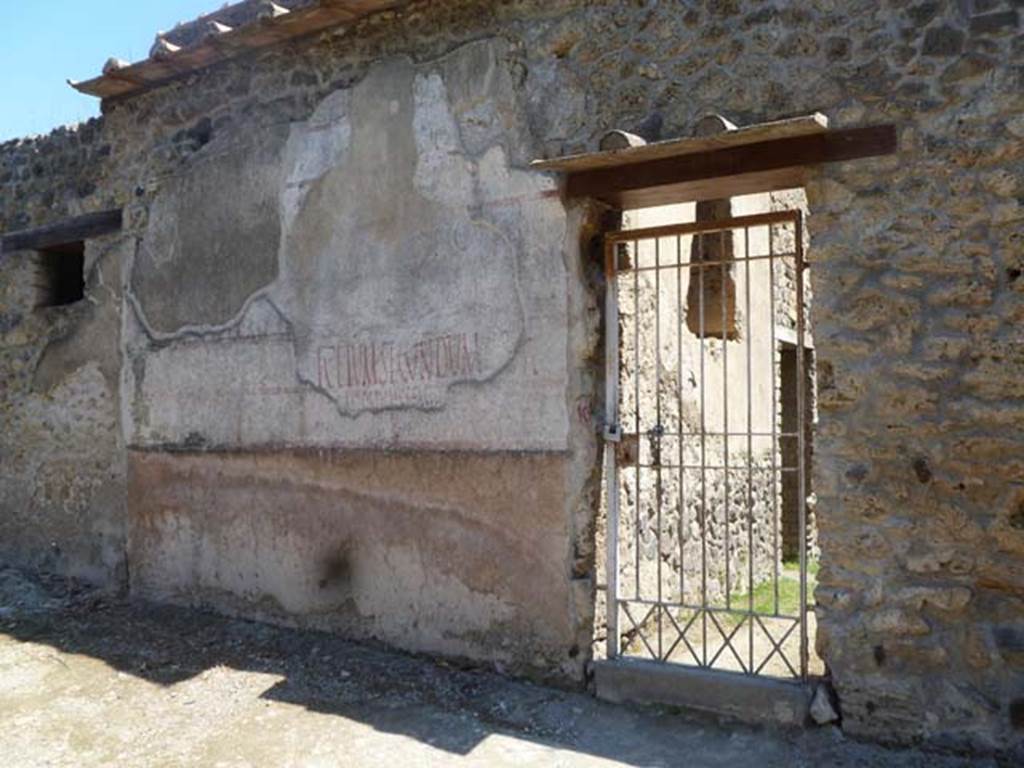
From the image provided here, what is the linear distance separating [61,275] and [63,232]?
1.88ft

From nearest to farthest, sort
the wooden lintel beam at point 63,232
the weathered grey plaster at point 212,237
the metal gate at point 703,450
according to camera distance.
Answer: the metal gate at point 703,450 < the weathered grey plaster at point 212,237 < the wooden lintel beam at point 63,232

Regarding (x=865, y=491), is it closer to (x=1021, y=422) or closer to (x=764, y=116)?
(x=1021, y=422)

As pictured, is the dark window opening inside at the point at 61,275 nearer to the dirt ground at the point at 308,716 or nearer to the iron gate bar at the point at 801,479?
the dirt ground at the point at 308,716

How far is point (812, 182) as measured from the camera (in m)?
4.25

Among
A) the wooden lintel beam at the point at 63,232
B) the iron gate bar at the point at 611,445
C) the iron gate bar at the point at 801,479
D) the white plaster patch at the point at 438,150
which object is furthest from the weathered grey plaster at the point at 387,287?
the iron gate bar at the point at 801,479

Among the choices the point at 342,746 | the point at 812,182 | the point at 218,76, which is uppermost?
the point at 218,76

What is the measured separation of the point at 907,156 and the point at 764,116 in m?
0.66

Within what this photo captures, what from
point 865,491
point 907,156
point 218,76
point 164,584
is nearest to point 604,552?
point 865,491

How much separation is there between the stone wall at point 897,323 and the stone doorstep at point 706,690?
207mm

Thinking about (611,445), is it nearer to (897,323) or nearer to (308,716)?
(897,323)

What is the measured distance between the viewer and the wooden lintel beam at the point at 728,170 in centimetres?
416

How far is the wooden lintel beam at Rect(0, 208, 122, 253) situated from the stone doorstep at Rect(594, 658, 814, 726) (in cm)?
501

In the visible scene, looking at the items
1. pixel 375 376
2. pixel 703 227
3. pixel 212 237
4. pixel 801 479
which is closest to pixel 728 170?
pixel 703 227

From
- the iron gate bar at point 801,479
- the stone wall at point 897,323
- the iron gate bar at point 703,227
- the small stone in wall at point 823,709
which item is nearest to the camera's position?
the stone wall at point 897,323
